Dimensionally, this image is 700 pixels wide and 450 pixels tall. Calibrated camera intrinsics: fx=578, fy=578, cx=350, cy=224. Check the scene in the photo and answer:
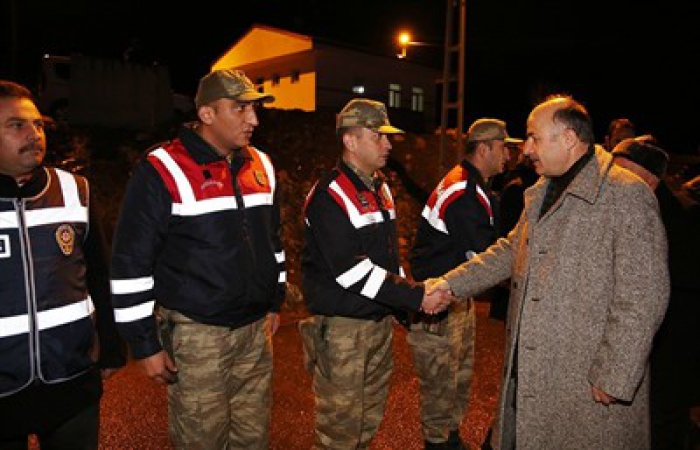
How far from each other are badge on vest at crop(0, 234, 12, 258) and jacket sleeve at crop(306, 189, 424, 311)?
5.74 feet

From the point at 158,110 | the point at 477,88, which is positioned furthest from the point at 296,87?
the point at 477,88

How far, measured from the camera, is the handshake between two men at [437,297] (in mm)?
3785

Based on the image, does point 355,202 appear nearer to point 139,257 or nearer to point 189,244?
point 189,244

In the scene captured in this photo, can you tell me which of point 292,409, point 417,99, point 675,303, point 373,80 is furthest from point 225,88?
point 417,99

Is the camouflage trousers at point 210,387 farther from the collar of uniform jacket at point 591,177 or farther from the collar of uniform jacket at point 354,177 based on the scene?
the collar of uniform jacket at point 591,177

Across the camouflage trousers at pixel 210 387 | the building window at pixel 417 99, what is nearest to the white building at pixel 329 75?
the building window at pixel 417 99

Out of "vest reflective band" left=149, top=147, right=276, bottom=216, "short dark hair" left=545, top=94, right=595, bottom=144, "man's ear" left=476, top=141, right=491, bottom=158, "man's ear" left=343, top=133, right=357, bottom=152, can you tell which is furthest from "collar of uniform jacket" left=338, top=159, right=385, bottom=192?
"short dark hair" left=545, top=94, right=595, bottom=144

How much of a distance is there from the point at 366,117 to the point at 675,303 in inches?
90.3

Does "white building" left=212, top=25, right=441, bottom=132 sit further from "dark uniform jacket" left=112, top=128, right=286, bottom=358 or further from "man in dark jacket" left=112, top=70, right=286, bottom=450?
"dark uniform jacket" left=112, top=128, right=286, bottom=358

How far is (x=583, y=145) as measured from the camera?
113 inches

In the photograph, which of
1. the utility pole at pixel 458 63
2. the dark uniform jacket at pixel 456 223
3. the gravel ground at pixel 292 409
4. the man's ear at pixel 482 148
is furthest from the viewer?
the utility pole at pixel 458 63

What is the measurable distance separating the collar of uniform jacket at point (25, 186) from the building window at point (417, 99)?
2815cm

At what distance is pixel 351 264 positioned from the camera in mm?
3617

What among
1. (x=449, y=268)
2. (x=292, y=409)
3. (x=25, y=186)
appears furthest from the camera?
(x=292, y=409)
